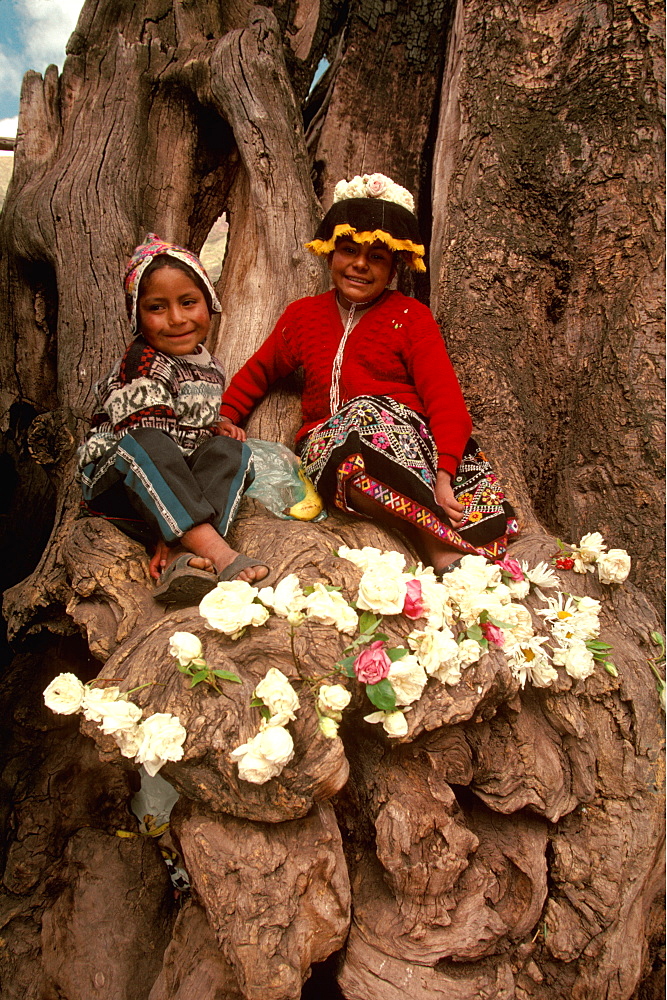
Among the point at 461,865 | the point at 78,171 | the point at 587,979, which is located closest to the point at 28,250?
the point at 78,171

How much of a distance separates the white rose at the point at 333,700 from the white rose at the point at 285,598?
24 cm

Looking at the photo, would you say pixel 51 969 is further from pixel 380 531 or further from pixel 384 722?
pixel 380 531

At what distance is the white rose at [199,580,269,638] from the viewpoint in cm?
175

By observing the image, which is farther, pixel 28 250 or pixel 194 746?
pixel 28 250

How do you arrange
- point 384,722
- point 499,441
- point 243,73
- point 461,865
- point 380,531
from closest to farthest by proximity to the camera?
point 384,722 → point 461,865 → point 380,531 → point 499,441 → point 243,73

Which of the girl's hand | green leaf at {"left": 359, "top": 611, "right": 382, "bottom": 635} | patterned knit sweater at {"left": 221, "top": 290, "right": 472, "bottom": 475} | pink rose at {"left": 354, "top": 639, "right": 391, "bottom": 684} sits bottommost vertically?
pink rose at {"left": 354, "top": 639, "right": 391, "bottom": 684}

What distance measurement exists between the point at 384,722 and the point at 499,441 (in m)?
1.76

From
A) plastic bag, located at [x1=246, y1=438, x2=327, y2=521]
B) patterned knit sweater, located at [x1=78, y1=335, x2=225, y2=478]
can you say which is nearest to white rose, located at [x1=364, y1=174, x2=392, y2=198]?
patterned knit sweater, located at [x1=78, y1=335, x2=225, y2=478]

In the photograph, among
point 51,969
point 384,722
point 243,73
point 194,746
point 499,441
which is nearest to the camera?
point 194,746

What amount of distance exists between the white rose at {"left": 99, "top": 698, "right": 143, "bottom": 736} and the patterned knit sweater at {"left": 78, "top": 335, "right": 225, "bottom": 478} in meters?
1.12

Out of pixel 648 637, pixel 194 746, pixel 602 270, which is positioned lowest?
pixel 194 746

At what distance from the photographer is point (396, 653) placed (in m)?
1.80

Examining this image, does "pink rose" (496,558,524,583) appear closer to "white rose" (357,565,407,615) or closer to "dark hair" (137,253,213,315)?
"white rose" (357,565,407,615)

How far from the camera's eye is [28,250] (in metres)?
3.76
